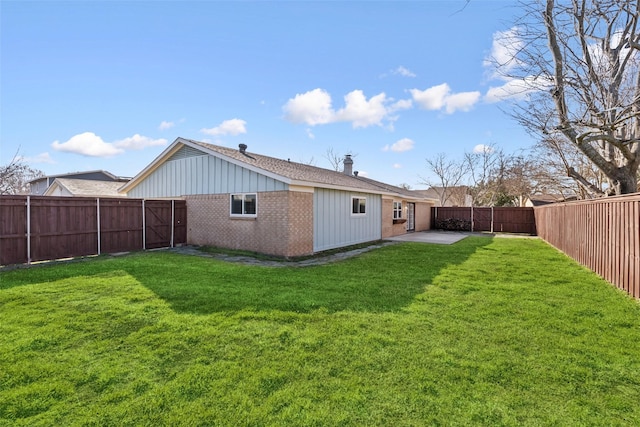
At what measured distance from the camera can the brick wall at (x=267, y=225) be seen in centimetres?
984

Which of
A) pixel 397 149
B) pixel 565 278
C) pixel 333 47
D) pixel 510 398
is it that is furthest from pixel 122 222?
pixel 397 149

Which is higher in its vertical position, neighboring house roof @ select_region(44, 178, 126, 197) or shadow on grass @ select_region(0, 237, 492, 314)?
neighboring house roof @ select_region(44, 178, 126, 197)

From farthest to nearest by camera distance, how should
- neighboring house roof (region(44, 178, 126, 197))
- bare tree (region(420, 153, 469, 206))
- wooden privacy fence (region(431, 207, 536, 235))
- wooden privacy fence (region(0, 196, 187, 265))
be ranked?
bare tree (region(420, 153, 469, 206)), wooden privacy fence (region(431, 207, 536, 235)), neighboring house roof (region(44, 178, 126, 197)), wooden privacy fence (region(0, 196, 187, 265))

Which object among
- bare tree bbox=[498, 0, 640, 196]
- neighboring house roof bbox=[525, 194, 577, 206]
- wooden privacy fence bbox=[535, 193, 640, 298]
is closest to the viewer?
wooden privacy fence bbox=[535, 193, 640, 298]

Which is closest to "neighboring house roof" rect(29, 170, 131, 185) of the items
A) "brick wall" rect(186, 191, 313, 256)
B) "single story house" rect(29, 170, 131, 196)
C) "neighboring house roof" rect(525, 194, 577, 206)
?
"single story house" rect(29, 170, 131, 196)

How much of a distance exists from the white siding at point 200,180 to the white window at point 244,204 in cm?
21

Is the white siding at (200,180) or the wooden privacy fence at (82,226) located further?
the white siding at (200,180)

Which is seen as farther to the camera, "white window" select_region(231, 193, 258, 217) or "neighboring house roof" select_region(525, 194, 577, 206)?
"neighboring house roof" select_region(525, 194, 577, 206)

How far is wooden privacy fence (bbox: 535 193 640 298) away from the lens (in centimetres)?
566

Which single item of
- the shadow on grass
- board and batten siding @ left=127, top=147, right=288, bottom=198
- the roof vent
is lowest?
the shadow on grass

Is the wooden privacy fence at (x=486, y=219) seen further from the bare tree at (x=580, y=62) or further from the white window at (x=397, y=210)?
the bare tree at (x=580, y=62)

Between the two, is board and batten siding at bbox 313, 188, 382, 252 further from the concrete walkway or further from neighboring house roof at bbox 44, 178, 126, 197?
neighboring house roof at bbox 44, 178, 126, 197

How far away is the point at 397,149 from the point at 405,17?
2348 cm

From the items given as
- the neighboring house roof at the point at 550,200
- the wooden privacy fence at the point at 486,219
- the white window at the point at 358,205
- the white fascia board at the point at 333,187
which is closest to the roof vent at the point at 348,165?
the white fascia board at the point at 333,187
